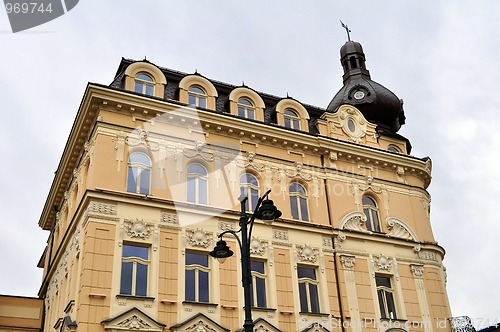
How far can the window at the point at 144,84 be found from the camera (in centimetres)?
2275

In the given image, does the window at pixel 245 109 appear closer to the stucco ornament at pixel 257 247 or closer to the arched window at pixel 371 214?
the stucco ornament at pixel 257 247

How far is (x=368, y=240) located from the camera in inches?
951

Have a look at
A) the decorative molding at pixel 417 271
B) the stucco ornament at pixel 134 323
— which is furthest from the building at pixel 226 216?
the decorative molding at pixel 417 271

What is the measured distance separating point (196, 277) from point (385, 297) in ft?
28.0

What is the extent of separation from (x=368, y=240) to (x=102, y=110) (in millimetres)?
12460

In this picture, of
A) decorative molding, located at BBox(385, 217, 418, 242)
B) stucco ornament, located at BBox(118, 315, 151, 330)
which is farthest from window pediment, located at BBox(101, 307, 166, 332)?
decorative molding, located at BBox(385, 217, 418, 242)

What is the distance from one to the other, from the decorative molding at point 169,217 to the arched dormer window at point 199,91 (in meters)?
5.30

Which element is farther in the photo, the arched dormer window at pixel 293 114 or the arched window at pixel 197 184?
the arched dormer window at pixel 293 114

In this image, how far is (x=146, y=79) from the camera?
75.8 ft

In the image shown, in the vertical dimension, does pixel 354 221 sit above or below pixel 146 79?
below

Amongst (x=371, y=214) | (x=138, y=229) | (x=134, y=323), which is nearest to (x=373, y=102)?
(x=371, y=214)

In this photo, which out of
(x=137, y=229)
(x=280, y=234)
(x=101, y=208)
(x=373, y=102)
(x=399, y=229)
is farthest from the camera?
(x=373, y=102)

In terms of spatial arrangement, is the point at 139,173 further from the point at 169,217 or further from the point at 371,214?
the point at 371,214

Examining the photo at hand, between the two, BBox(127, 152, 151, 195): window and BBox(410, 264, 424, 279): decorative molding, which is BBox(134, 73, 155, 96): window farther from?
BBox(410, 264, 424, 279): decorative molding
